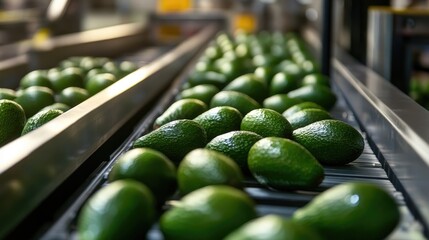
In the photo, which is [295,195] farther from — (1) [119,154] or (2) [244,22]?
(2) [244,22]

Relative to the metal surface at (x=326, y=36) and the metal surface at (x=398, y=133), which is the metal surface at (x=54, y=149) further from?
the metal surface at (x=326, y=36)

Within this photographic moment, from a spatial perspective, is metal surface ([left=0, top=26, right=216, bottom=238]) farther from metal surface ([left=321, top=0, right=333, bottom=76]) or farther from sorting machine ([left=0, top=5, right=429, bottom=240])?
metal surface ([left=321, top=0, right=333, bottom=76])

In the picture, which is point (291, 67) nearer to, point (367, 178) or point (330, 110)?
point (330, 110)

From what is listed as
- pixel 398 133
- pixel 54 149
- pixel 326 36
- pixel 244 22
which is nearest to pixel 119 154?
pixel 54 149

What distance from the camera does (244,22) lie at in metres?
7.50

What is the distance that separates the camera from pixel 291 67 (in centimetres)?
275

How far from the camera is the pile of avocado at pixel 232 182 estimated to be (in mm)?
920

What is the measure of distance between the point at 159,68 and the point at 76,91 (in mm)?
821

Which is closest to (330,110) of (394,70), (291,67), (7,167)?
(291,67)

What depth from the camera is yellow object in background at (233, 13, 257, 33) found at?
744cm

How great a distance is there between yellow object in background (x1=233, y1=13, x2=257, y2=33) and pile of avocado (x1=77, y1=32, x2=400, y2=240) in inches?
224

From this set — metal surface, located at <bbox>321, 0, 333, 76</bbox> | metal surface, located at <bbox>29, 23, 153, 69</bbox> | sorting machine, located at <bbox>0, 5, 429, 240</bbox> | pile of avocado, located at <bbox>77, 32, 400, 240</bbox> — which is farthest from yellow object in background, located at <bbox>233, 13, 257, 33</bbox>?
pile of avocado, located at <bbox>77, 32, 400, 240</bbox>

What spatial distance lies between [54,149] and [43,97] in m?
0.71

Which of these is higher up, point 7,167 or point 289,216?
point 7,167
